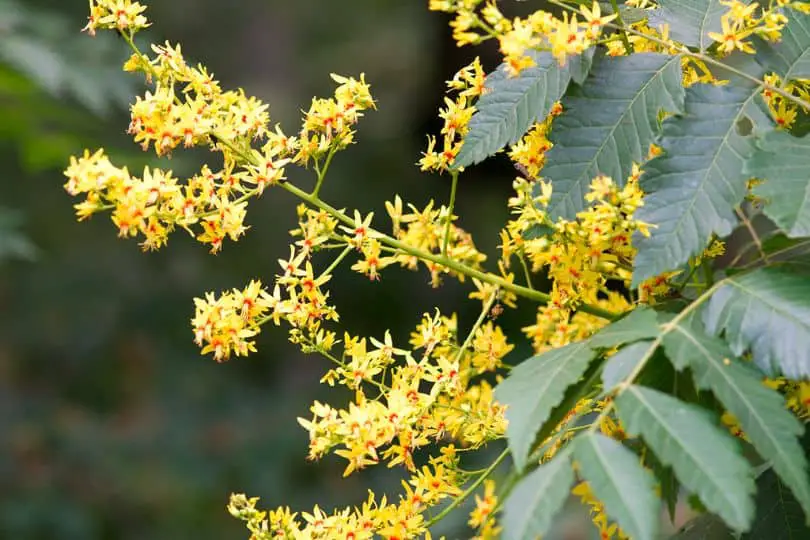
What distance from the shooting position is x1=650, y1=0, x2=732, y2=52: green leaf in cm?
130

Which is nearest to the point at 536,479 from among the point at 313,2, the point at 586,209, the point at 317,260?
the point at 586,209

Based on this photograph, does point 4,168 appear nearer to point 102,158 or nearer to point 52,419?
point 52,419

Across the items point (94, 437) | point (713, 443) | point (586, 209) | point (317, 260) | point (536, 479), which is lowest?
point (713, 443)

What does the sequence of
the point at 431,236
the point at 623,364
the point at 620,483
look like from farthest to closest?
the point at 431,236 → the point at 623,364 → the point at 620,483

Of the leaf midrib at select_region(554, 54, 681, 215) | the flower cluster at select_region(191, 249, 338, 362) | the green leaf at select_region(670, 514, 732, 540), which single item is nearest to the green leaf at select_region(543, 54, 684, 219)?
the leaf midrib at select_region(554, 54, 681, 215)

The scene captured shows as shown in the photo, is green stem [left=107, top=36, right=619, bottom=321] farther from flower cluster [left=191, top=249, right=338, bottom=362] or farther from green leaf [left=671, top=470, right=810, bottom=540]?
green leaf [left=671, top=470, right=810, bottom=540]

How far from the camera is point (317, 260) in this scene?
18.8 feet

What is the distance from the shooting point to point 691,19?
133cm

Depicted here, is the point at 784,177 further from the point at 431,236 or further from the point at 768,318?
the point at 431,236

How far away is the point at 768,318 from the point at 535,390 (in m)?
0.26

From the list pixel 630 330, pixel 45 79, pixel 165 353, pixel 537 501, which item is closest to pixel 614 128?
pixel 630 330

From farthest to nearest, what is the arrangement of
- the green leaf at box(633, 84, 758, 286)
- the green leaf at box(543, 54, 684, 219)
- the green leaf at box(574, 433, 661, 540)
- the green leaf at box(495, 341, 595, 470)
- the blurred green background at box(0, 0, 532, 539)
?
the blurred green background at box(0, 0, 532, 539) < the green leaf at box(543, 54, 684, 219) < the green leaf at box(633, 84, 758, 286) < the green leaf at box(495, 341, 595, 470) < the green leaf at box(574, 433, 661, 540)

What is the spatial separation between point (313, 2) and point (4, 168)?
13.1 ft

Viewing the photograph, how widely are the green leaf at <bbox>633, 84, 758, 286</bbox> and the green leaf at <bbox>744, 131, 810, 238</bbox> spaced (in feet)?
0.10
